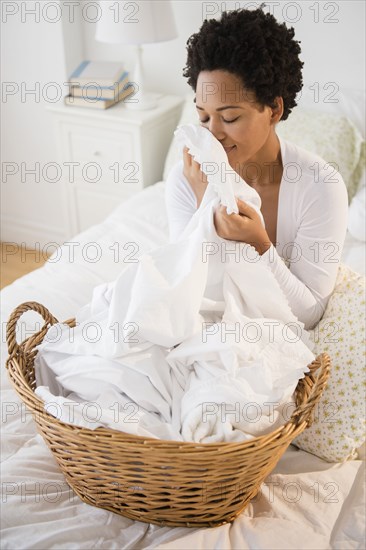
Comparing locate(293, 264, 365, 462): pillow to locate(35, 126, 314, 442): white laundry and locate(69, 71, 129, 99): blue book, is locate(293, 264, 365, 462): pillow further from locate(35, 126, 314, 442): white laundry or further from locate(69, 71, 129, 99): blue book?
locate(69, 71, 129, 99): blue book

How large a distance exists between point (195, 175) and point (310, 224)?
0.29 meters

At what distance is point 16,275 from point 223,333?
2038mm

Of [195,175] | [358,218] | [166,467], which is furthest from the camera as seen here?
[358,218]

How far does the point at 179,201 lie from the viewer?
1.51 metres

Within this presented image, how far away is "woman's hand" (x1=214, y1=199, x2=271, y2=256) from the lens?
1.21 metres

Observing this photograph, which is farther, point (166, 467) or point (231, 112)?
point (231, 112)

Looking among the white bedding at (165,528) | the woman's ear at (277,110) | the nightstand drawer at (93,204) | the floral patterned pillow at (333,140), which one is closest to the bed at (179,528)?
the white bedding at (165,528)

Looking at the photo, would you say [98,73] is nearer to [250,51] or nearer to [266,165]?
[266,165]

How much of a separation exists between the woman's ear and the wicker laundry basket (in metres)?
0.56

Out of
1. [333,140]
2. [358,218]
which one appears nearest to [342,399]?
[358,218]

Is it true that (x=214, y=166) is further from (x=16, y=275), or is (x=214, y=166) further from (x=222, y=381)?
(x=16, y=275)

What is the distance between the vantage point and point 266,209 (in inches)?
60.1

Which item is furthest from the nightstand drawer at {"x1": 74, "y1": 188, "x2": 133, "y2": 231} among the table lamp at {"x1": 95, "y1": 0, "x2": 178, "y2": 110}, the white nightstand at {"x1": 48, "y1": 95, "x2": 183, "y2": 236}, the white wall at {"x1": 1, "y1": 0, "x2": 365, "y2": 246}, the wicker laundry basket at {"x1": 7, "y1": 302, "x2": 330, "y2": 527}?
the wicker laundry basket at {"x1": 7, "y1": 302, "x2": 330, "y2": 527}

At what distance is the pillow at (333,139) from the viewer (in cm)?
219
